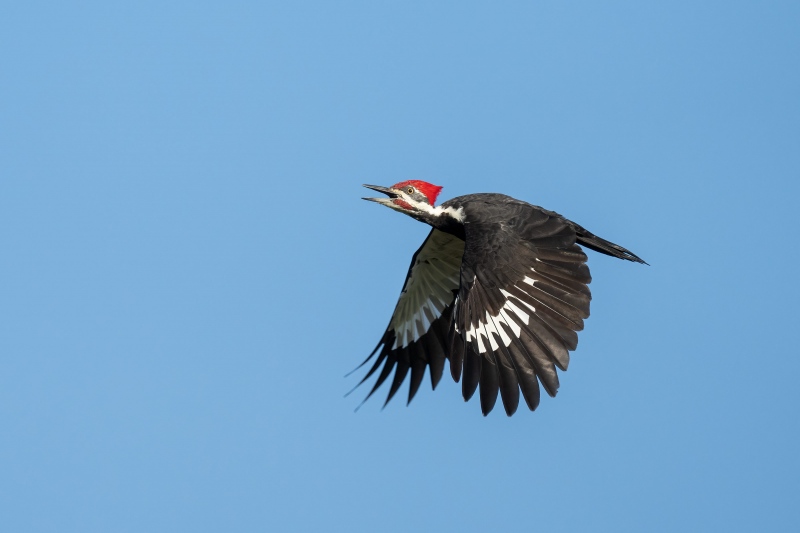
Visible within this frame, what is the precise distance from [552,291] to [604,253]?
1.56m

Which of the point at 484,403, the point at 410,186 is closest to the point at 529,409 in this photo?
the point at 484,403

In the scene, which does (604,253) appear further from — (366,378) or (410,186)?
(366,378)

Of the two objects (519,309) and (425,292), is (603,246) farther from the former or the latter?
(425,292)

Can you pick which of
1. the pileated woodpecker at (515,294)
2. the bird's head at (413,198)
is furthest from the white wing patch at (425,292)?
the pileated woodpecker at (515,294)

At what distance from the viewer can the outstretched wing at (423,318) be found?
10102mm

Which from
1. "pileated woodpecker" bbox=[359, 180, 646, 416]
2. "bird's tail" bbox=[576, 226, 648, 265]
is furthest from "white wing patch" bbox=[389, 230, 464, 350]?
"bird's tail" bbox=[576, 226, 648, 265]

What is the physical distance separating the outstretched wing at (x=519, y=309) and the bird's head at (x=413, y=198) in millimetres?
1383

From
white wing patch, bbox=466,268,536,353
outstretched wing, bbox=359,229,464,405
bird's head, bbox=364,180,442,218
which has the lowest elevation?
white wing patch, bbox=466,268,536,353

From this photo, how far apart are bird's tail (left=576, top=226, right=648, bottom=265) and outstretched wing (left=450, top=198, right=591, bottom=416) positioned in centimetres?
65

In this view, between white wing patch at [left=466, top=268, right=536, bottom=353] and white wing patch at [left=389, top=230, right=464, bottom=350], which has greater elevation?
white wing patch at [left=389, top=230, right=464, bottom=350]

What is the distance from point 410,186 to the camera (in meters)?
9.80

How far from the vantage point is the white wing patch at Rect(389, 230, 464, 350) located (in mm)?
10352

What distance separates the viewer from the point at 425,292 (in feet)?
34.8

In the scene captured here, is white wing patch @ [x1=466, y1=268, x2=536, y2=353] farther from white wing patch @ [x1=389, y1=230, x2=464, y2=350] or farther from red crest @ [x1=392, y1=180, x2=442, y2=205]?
white wing patch @ [x1=389, y1=230, x2=464, y2=350]
